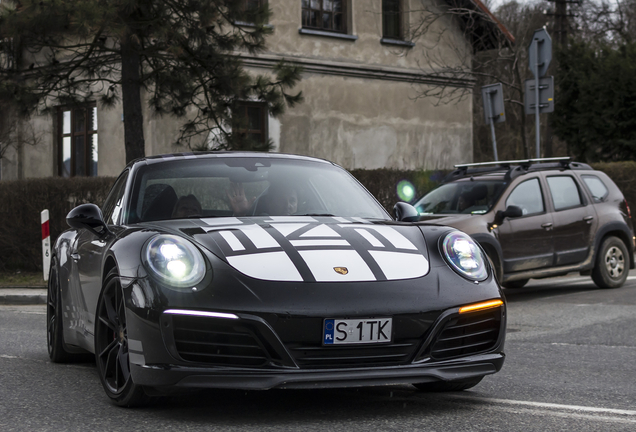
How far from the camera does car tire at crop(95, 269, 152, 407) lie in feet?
15.7

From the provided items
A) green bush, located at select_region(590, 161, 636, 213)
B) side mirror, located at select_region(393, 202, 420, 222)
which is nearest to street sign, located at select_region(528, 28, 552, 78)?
green bush, located at select_region(590, 161, 636, 213)

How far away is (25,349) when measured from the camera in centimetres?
773

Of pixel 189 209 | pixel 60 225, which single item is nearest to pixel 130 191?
pixel 189 209

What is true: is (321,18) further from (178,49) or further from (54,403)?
(54,403)

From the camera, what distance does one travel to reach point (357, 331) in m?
4.43

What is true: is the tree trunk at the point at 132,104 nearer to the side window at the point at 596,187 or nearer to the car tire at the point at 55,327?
the side window at the point at 596,187

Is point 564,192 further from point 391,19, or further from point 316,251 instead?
point 391,19

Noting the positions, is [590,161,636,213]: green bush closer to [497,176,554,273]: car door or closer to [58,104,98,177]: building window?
[497,176,554,273]: car door

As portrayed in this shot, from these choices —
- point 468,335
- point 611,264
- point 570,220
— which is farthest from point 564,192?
point 468,335

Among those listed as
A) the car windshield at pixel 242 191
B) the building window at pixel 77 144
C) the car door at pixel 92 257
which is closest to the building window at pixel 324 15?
the building window at pixel 77 144

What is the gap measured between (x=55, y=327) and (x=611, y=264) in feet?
28.0

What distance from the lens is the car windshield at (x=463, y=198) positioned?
38.1 ft

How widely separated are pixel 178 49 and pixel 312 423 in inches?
415

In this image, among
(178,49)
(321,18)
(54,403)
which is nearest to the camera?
(54,403)
